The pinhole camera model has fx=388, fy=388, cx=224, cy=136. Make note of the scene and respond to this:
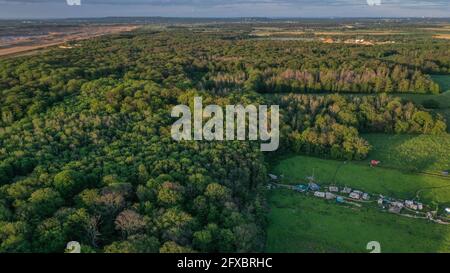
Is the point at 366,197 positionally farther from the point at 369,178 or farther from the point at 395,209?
the point at 369,178

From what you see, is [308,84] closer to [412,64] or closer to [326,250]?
[412,64]

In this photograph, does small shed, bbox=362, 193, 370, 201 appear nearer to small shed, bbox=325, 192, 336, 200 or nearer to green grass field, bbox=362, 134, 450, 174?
small shed, bbox=325, 192, 336, 200

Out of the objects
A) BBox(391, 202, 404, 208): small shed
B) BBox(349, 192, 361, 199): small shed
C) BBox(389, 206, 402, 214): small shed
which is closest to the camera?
BBox(389, 206, 402, 214): small shed

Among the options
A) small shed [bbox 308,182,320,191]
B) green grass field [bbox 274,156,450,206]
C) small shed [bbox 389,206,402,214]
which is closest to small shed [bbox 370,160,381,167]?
green grass field [bbox 274,156,450,206]

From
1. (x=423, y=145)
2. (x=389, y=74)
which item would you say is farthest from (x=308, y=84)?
(x=423, y=145)

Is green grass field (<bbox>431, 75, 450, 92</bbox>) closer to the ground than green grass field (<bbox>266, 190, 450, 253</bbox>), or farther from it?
farther from it

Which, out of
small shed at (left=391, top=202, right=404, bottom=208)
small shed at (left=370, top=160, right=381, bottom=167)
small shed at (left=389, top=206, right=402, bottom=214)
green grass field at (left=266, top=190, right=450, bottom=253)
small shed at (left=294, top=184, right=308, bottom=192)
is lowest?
green grass field at (left=266, top=190, right=450, bottom=253)

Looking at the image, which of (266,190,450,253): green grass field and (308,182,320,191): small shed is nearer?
(266,190,450,253): green grass field
